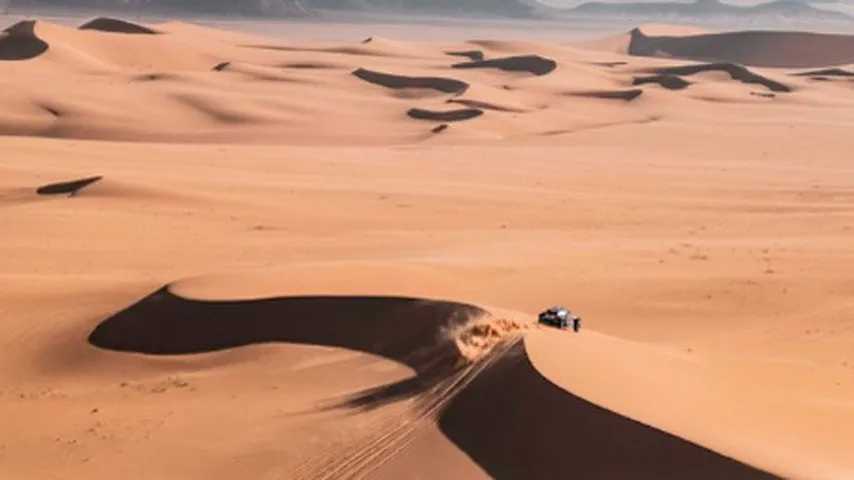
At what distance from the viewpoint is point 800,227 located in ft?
65.8

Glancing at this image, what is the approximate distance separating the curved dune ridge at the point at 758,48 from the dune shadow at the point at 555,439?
8740 cm

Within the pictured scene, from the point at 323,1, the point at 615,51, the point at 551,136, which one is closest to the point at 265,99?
the point at 551,136

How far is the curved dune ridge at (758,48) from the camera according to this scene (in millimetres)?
93500

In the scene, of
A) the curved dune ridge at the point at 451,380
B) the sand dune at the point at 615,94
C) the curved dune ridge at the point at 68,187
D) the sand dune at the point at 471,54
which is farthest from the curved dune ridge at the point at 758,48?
the curved dune ridge at the point at 451,380

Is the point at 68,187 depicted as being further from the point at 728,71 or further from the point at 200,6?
the point at 200,6

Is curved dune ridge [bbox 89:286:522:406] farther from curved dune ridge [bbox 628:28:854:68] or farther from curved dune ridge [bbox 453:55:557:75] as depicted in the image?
curved dune ridge [bbox 628:28:854:68]

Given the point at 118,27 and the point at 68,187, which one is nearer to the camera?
the point at 68,187

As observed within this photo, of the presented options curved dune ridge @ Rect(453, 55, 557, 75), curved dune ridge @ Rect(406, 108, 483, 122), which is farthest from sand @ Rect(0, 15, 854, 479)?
curved dune ridge @ Rect(453, 55, 557, 75)

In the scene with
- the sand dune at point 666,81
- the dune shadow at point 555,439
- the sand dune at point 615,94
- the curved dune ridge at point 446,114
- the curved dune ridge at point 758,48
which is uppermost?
the dune shadow at point 555,439

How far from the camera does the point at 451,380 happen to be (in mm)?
9375

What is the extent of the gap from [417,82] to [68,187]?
109 ft

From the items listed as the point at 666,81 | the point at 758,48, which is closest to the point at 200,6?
the point at 758,48

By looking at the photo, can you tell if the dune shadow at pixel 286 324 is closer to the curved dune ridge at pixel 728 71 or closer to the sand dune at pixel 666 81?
the sand dune at pixel 666 81

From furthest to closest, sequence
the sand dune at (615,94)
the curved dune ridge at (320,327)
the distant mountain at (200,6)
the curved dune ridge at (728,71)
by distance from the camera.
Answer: the distant mountain at (200,6), the curved dune ridge at (728,71), the sand dune at (615,94), the curved dune ridge at (320,327)
